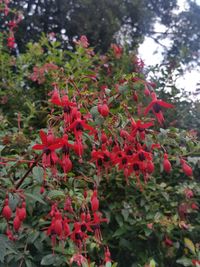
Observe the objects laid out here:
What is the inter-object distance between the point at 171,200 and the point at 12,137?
38.3 inches

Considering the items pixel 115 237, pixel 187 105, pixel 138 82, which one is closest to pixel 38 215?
pixel 115 237

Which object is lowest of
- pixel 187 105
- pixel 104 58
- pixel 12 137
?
pixel 12 137

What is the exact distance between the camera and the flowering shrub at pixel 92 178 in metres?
1.31

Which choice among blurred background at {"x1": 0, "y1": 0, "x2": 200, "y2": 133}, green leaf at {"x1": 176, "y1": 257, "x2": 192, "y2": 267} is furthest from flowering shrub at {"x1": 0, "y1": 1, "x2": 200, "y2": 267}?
blurred background at {"x1": 0, "y1": 0, "x2": 200, "y2": 133}

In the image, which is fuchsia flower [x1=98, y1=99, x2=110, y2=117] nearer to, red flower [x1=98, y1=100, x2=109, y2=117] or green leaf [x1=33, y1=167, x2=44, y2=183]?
red flower [x1=98, y1=100, x2=109, y2=117]

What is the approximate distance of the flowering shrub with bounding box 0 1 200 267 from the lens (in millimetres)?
1312

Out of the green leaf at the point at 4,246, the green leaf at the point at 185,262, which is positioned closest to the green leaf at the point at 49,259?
the green leaf at the point at 4,246

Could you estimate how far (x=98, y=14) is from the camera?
601 cm

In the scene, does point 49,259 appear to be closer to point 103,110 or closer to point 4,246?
point 4,246

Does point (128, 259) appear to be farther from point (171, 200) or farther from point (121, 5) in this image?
point (121, 5)

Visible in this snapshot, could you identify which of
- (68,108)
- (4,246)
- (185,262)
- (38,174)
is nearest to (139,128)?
(68,108)

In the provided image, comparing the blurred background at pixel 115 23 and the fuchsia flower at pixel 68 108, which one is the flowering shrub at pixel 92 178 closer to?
the fuchsia flower at pixel 68 108

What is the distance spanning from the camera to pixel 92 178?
194cm

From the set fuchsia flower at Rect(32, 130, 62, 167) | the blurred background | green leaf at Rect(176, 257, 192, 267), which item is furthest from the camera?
the blurred background
